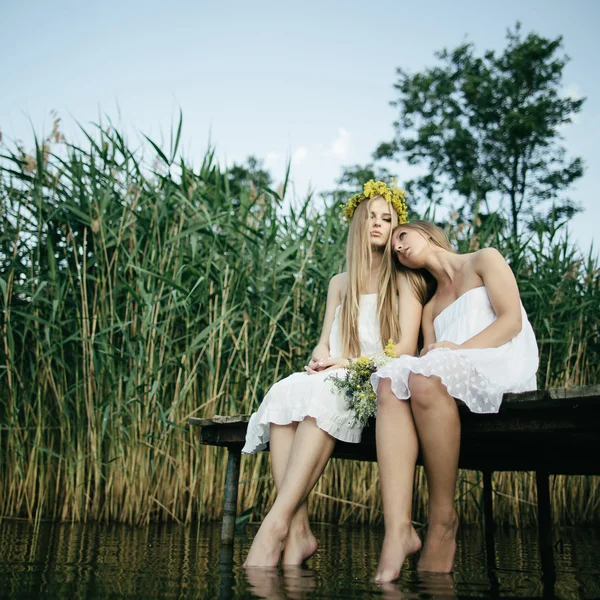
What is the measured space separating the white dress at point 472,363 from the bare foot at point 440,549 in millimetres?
367

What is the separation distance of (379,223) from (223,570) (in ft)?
5.18

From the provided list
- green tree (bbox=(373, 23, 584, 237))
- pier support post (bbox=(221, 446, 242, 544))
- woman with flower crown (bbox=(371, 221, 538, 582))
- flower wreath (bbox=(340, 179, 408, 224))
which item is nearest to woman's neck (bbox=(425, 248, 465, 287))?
woman with flower crown (bbox=(371, 221, 538, 582))

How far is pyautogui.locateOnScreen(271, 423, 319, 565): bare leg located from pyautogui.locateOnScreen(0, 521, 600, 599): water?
0.08 m

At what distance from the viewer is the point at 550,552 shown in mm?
2764

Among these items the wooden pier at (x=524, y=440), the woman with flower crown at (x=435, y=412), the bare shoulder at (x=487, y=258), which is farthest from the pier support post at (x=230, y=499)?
the bare shoulder at (x=487, y=258)

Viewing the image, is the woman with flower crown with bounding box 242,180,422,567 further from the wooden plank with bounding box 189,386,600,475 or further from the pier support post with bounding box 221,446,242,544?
the pier support post with bounding box 221,446,242,544

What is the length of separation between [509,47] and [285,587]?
18.2m

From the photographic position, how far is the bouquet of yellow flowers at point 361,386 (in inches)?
89.5

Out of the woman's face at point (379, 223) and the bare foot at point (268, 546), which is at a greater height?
the woman's face at point (379, 223)

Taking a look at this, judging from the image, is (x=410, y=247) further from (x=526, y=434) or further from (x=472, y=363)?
(x=526, y=434)

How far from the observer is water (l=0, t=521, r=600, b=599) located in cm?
165

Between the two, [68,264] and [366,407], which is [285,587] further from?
[68,264]

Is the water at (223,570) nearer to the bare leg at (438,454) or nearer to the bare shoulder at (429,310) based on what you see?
the bare leg at (438,454)

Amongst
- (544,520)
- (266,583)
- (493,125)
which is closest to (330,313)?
(544,520)
